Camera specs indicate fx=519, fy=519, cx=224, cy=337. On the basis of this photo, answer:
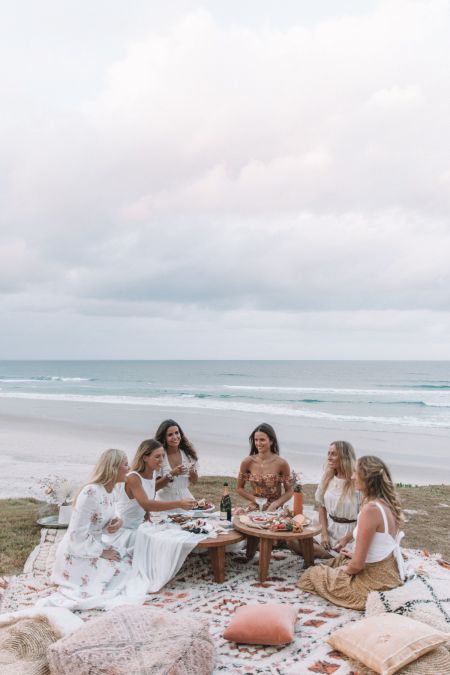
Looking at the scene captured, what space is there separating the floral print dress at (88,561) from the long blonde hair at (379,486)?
2732 millimetres

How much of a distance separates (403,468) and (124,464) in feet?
38.4

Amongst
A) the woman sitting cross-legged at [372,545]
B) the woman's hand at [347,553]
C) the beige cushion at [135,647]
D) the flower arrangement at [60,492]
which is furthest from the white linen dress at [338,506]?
the flower arrangement at [60,492]

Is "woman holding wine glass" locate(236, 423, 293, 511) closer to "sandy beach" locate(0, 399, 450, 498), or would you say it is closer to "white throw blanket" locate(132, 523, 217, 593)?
"white throw blanket" locate(132, 523, 217, 593)

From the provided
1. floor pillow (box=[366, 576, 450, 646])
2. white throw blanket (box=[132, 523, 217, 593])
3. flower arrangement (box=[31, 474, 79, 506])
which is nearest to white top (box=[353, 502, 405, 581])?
floor pillow (box=[366, 576, 450, 646])

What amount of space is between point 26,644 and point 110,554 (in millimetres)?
1787

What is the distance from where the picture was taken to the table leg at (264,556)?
574 cm

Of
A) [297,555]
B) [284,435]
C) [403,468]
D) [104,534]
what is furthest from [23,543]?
[284,435]

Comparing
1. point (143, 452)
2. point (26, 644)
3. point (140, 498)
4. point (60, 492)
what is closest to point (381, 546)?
point (140, 498)

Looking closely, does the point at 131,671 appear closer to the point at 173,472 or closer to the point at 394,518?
the point at 394,518

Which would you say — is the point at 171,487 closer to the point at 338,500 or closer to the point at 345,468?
the point at 338,500

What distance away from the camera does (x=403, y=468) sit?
50.1ft

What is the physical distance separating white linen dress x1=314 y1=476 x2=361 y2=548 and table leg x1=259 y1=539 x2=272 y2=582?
1027 mm

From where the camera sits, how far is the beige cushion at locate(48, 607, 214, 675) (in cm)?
358

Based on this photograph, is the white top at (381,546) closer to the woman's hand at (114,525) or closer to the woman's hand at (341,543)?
the woman's hand at (341,543)
